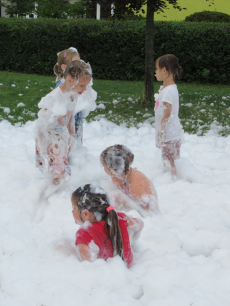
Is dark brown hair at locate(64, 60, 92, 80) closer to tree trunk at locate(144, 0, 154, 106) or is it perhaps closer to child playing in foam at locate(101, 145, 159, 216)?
child playing in foam at locate(101, 145, 159, 216)

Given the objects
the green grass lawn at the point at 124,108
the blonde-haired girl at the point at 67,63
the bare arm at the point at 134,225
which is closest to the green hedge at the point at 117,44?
the green grass lawn at the point at 124,108

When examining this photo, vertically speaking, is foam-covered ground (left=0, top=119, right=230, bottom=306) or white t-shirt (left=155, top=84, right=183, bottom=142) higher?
white t-shirt (left=155, top=84, right=183, bottom=142)

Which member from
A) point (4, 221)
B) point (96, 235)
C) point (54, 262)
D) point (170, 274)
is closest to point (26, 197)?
point (4, 221)

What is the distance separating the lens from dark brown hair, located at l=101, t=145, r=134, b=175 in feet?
9.16

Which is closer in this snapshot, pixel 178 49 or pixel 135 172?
pixel 135 172

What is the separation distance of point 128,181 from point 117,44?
29.9 ft

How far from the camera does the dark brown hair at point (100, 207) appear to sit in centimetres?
195

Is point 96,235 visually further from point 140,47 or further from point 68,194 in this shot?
point 140,47

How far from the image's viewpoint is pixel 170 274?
1.96m

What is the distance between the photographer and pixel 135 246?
2.37m

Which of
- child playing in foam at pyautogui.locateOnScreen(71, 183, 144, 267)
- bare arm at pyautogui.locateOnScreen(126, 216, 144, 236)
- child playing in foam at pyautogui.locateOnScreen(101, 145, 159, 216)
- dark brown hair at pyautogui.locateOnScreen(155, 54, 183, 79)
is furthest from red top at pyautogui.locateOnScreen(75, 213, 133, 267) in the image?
dark brown hair at pyautogui.locateOnScreen(155, 54, 183, 79)

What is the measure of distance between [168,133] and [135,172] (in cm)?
79

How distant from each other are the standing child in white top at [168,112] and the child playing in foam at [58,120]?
0.86 metres

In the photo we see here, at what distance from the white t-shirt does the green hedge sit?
806 cm
